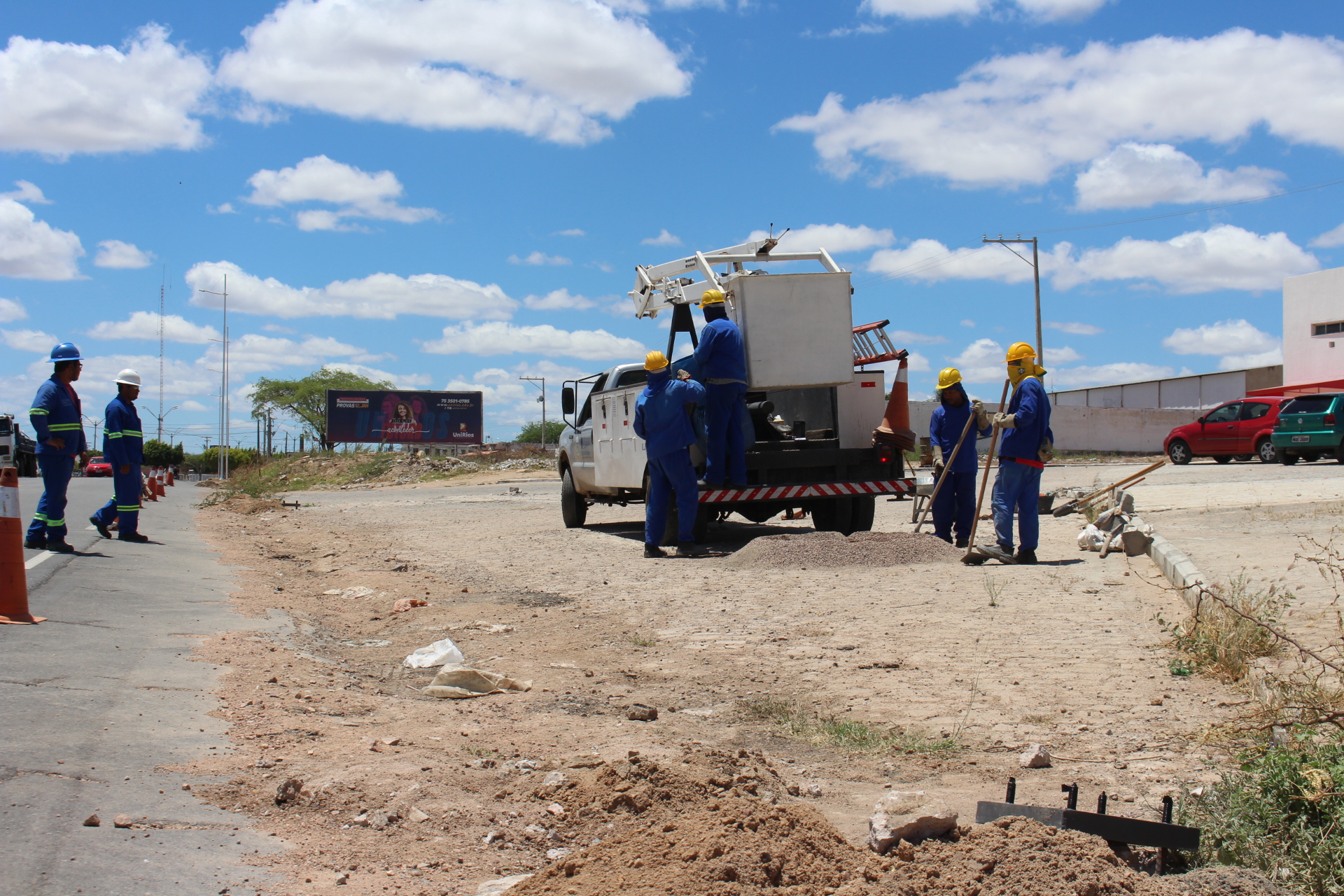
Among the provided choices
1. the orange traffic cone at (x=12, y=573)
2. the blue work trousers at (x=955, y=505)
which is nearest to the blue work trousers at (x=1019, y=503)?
the blue work trousers at (x=955, y=505)

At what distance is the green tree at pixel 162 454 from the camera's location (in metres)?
79.2

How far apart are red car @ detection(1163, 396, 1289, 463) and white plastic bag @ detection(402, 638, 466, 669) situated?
23.9 m

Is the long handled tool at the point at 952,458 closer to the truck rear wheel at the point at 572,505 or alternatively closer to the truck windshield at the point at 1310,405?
the truck rear wheel at the point at 572,505

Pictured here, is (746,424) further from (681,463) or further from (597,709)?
(597,709)

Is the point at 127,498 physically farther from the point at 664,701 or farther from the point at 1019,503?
the point at 1019,503

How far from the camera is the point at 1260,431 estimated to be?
25281mm

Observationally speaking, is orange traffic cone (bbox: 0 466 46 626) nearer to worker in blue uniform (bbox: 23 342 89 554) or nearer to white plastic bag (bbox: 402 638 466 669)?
white plastic bag (bbox: 402 638 466 669)

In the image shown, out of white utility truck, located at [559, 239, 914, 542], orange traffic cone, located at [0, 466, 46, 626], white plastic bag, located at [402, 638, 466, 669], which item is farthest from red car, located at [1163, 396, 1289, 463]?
orange traffic cone, located at [0, 466, 46, 626]

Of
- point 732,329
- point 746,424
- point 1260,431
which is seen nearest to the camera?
point 732,329

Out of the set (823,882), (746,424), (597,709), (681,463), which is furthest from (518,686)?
(746,424)

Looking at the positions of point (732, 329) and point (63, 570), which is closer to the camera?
point (63, 570)

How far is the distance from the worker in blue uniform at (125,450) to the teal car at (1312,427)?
22.5 metres

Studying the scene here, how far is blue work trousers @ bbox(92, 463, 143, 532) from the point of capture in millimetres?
11609

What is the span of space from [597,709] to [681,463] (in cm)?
578
